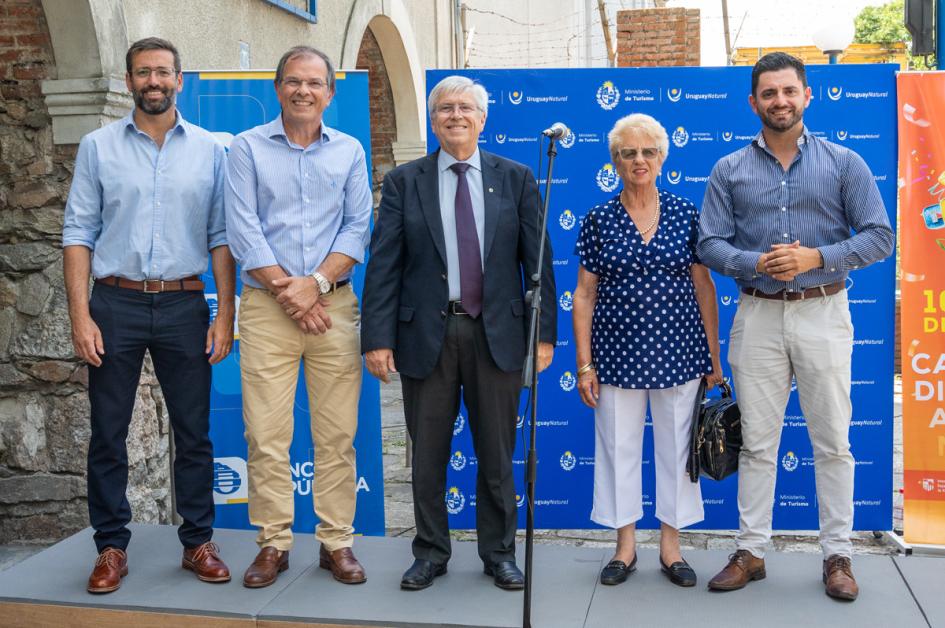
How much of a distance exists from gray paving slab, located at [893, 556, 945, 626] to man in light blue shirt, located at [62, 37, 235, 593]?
7.85ft

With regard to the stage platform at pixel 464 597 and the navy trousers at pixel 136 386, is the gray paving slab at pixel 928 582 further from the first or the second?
the navy trousers at pixel 136 386

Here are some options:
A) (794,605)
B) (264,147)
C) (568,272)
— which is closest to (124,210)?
(264,147)

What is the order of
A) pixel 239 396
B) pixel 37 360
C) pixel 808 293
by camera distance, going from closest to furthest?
pixel 808 293
pixel 239 396
pixel 37 360

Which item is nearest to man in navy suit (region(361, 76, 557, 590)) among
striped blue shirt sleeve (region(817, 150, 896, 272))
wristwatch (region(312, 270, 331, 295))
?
wristwatch (region(312, 270, 331, 295))

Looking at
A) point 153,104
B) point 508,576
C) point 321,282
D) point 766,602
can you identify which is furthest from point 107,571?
point 766,602

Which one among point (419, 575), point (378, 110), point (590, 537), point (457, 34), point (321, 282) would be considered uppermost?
point (457, 34)

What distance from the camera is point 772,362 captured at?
363 cm

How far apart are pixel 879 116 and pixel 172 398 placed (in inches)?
126

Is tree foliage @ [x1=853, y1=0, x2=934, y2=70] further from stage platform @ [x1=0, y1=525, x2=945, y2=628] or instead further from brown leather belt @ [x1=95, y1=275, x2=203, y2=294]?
brown leather belt @ [x1=95, y1=275, x2=203, y2=294]

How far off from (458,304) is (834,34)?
706 centimetres

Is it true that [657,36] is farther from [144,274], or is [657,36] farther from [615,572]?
[144,274]

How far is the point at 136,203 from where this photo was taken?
3703mm

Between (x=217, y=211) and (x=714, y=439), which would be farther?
(x=217, y=211)

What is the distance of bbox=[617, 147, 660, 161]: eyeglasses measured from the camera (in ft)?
11.8
